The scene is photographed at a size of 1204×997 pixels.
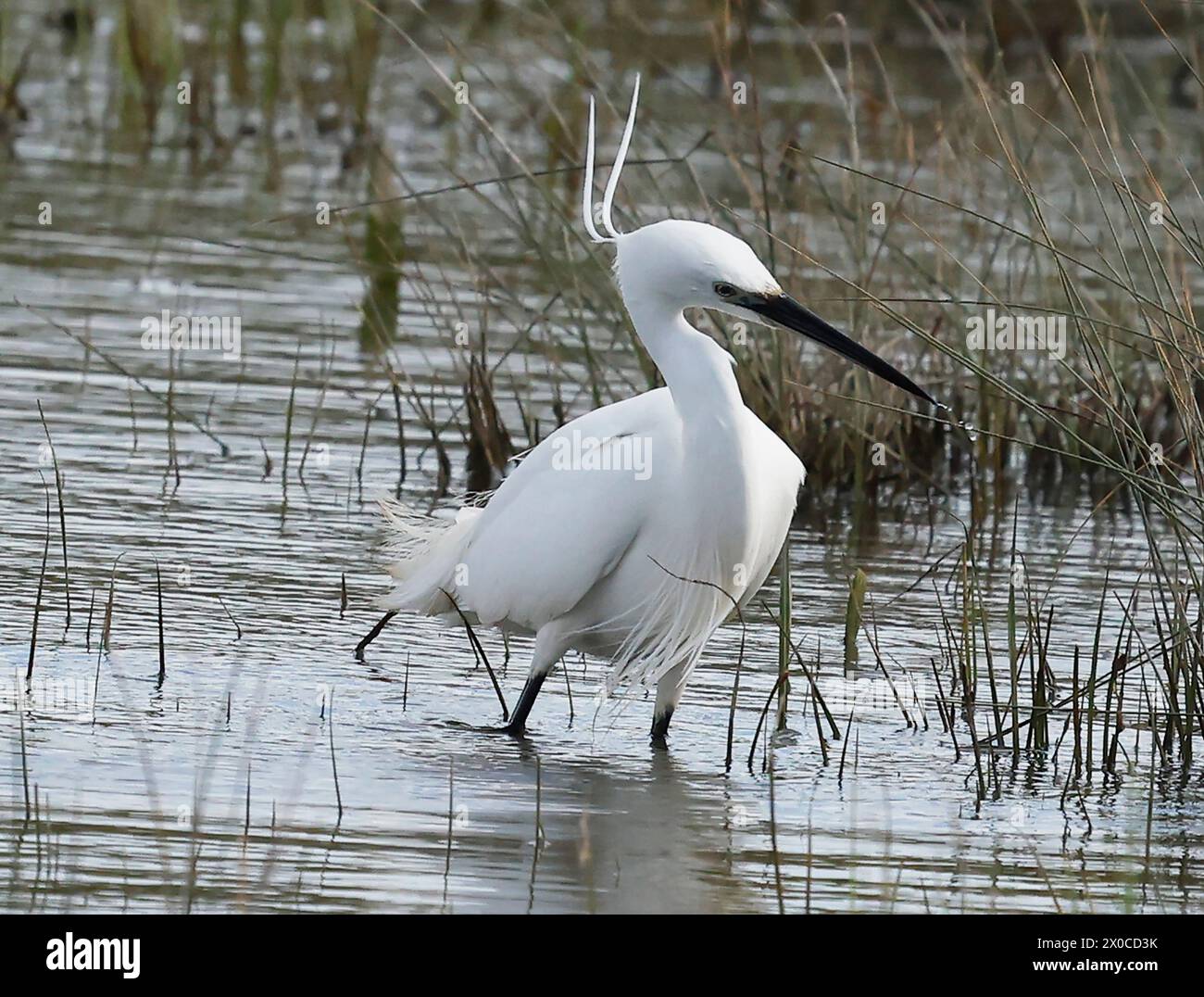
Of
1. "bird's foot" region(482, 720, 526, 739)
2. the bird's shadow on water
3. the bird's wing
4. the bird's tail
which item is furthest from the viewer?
the bird's tail

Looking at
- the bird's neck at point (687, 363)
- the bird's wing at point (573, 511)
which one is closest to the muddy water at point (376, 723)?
the bird's wing at point (573, 511)

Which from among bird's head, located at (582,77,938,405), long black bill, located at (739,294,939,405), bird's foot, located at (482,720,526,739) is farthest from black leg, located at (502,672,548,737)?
long black bill, located at (739,294,939,405)

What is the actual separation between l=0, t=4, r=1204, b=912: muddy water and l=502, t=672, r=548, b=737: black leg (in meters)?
0.06

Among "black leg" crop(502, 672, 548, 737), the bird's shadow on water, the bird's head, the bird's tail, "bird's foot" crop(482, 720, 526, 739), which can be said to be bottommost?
the bird's shadow on water

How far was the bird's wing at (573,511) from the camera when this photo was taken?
540cm

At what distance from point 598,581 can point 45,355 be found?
443 centimetres

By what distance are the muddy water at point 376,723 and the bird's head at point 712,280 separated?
0.86 metres

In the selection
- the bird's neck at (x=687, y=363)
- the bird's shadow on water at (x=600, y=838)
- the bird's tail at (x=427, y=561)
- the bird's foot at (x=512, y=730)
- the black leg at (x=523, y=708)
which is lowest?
the bird's shadow on water at (x=600, y=838)

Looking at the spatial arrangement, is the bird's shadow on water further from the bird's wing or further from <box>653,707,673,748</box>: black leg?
the bird's wing

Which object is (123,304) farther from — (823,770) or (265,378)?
(823,770)

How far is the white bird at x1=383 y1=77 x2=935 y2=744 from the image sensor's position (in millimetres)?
5176

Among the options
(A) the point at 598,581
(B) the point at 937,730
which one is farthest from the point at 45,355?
(B) the point at 937,730

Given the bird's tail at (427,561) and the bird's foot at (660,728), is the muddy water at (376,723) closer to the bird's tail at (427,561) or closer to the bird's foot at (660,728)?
the bird's foot at (660,728)

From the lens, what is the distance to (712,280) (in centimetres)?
512
